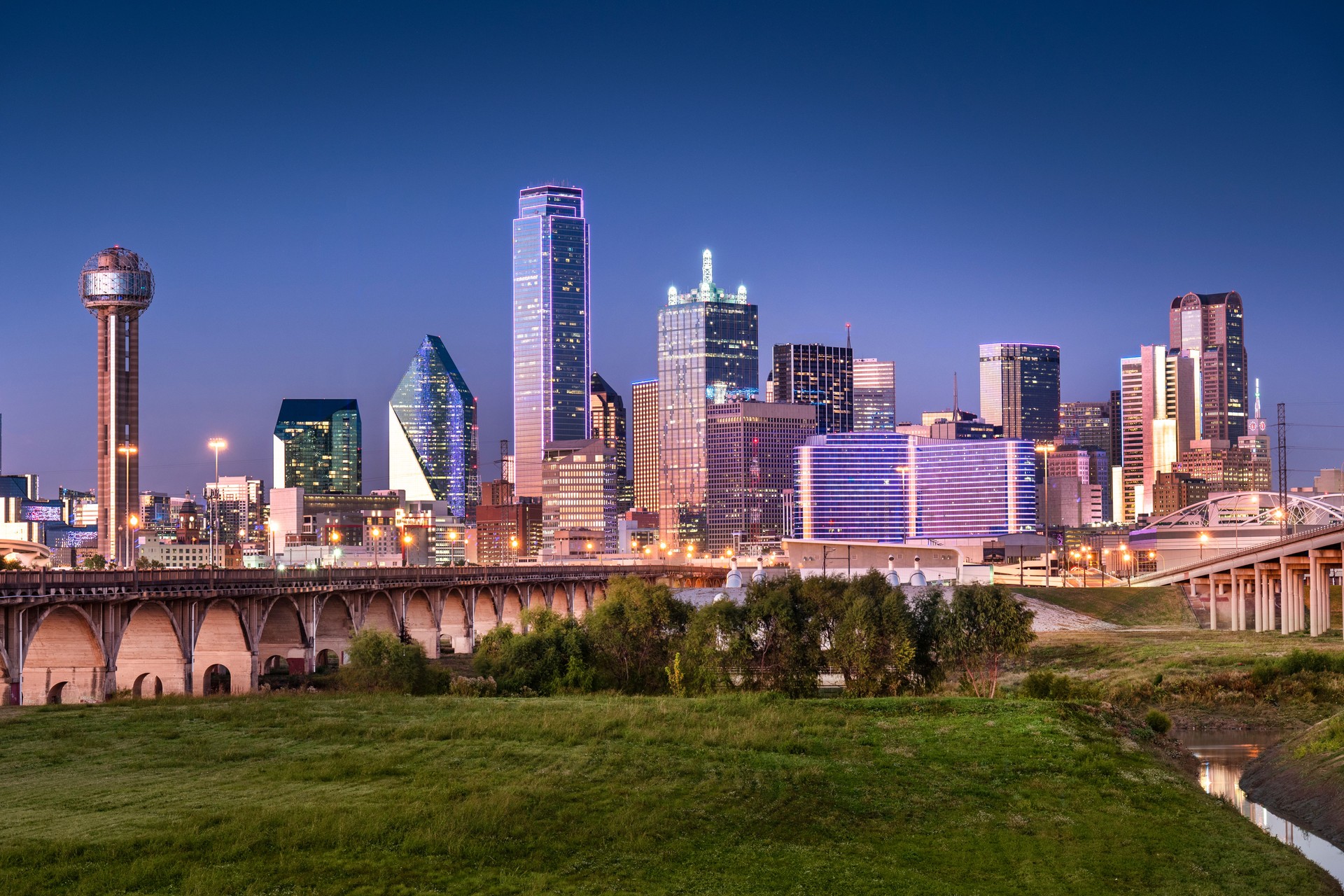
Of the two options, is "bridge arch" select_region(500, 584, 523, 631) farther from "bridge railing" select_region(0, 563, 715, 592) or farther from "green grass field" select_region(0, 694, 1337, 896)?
"green grass field" select_region(0, 694, 1337, 896)

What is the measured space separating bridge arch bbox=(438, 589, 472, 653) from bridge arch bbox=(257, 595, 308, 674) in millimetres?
35353

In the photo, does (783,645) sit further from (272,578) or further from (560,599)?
(560,599)

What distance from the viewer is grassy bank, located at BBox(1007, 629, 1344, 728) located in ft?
253

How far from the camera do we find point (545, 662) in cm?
8800

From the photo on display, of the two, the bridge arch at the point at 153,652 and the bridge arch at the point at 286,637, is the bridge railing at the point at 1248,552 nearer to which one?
the bridge arch at the point at 286,637

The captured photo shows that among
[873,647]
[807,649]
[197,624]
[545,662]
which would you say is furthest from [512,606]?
[873,647]

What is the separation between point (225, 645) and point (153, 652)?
8.75m

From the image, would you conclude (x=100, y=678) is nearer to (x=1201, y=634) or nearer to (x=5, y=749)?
(x=5, y=749)

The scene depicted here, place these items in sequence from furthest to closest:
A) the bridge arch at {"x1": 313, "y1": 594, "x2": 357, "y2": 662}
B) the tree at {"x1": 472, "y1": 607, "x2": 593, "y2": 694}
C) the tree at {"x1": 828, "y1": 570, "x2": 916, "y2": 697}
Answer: the bridge arch at {"x1": 313, "y1": 594, "x2": 357, "y2": 662}, the tree at {"x1": 472, "y1": 607, "x2": 593, "y2": 694}, the tree at {"x1": 828, "y1": 570, "x2": 916, "y2": 697}

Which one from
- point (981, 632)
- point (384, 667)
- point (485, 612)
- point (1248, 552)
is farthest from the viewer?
point (485, 612)

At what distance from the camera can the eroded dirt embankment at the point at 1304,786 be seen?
49.6m

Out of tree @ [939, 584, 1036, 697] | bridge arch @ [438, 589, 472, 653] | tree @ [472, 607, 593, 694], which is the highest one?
tree @ [939, 584, 1036, 697]

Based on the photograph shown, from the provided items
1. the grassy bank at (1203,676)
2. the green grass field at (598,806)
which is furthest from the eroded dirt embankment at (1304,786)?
the grassy bank at (1203,676)

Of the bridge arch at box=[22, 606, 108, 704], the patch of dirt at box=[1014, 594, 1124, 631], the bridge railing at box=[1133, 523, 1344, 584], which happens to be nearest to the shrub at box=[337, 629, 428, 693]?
the bridge arch at box=[22, 606, 108, 704]
